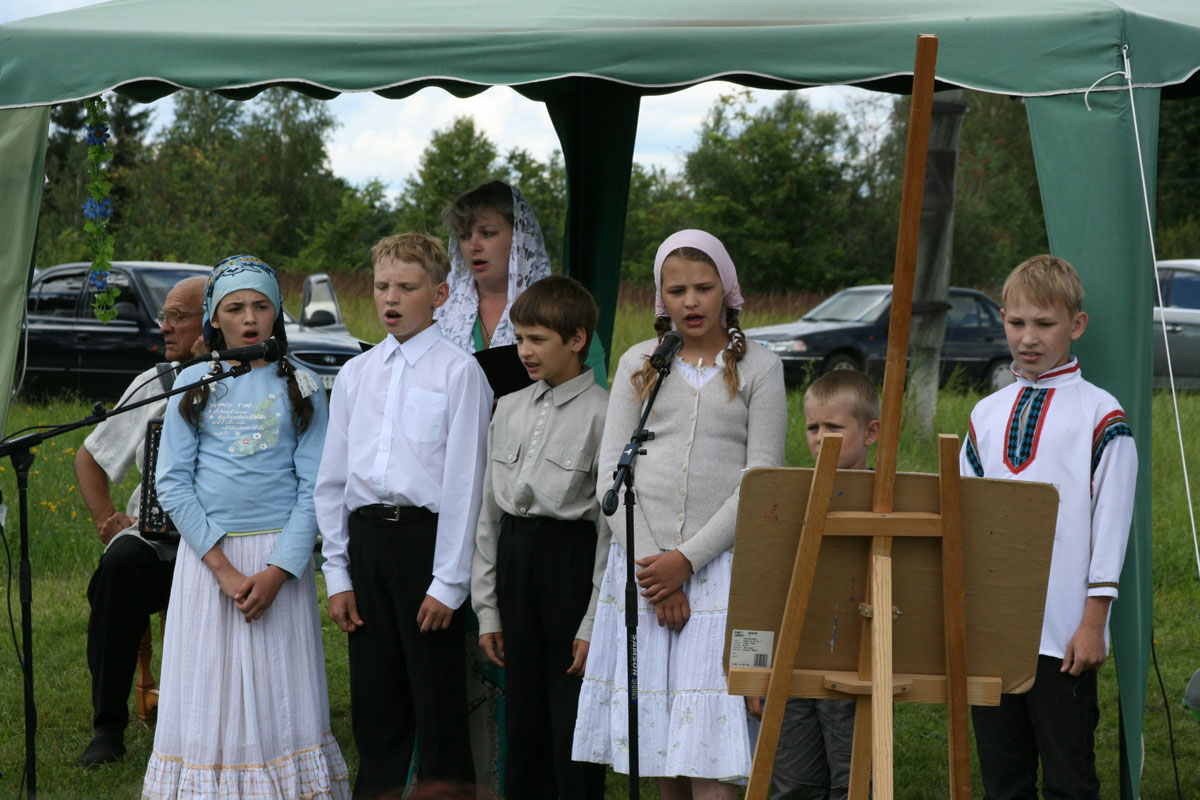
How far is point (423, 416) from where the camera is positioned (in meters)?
3.74

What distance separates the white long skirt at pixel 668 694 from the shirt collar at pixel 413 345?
0.90 metres

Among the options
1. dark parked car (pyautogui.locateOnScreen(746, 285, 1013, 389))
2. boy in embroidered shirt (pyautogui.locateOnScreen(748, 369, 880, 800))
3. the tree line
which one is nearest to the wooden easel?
boy in embroidered shirt (pyautogui.locateOnScreen(748, 369, 880, 800))

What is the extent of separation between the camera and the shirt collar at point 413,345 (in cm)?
381

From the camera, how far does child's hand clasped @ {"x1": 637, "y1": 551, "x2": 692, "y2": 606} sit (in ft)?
11.0

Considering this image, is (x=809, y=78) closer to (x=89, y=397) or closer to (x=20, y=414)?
(x=20, y=414)

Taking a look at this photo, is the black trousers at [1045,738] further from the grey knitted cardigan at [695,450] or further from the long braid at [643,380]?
the long braid at [643,380]

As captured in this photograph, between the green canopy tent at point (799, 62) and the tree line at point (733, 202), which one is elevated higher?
the tree line at point (733, 202)

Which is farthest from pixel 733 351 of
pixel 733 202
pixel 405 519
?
pixel 733 202

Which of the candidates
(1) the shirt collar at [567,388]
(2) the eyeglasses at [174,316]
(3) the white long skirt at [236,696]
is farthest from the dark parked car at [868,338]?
(3) the white long skirt at [236,696]

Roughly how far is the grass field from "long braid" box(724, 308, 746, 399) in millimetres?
1749

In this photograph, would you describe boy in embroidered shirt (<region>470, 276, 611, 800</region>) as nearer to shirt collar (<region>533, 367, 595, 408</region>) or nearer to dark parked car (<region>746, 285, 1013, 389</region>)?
shirt collar (<region>533, 367, 595, 408</region>)

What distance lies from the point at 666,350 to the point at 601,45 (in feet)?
3.03

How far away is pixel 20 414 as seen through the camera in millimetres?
10617

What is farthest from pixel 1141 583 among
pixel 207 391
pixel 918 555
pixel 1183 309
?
pixel 1183 309
